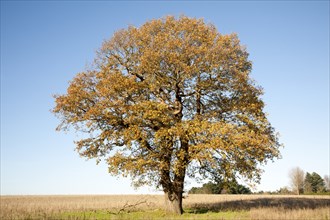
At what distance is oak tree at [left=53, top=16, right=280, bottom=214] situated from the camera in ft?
74.5

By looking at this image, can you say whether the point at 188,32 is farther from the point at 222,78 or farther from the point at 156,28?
the point at 222,78

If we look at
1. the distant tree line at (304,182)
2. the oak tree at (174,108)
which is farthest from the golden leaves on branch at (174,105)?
the distant tree line at (304,182)

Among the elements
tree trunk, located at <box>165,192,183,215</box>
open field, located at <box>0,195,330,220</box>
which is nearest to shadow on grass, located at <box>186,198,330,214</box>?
open field, located at <box>0,195,330,220</box>

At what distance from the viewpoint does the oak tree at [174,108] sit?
22.7 meters

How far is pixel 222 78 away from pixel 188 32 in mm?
4793

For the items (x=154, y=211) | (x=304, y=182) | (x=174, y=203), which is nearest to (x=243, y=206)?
(x=174, y=203)

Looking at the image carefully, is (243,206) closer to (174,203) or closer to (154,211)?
(174,203)

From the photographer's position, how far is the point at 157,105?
76.5ft

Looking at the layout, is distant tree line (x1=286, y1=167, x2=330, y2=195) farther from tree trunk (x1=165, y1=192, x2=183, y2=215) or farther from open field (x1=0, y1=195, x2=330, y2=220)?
tree trunk (x1=165, y1=192, x2=183, y2=215)

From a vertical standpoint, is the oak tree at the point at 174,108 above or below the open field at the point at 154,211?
above

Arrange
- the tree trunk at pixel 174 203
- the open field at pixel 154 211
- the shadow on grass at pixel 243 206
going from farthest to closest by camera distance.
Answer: the shadow on grass at pixel 243 206 < the tree trunk at pixel 174 203 < the open field at pixel 154 211

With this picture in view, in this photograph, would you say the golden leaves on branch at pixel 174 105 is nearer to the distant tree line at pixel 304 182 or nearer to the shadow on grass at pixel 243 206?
the shadow on grass at pixel 243 206

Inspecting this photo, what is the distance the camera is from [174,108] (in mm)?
26625

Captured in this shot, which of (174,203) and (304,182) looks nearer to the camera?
(174,203)
